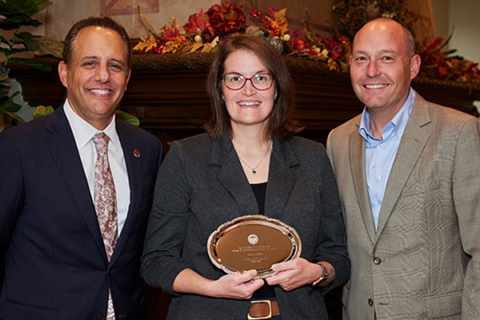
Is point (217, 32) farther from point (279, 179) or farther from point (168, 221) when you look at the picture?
point (168, 221)

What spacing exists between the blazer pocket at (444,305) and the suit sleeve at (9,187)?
59.1 inches

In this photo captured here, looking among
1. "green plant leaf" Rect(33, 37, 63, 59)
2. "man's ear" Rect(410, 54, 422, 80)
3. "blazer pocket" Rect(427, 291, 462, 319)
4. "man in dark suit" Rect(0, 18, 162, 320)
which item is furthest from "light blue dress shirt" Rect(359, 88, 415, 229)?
"green plant leaf" Rect(33, 37, 63, 59)

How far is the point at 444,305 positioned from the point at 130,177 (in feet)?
4.12

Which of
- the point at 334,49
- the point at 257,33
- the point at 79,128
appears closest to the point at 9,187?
the point at 79,128

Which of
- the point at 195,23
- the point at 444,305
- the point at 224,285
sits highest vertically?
the point at 195,23

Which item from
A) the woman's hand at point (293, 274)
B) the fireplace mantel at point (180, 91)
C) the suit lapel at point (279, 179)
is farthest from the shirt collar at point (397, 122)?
the fireplace mantel at point (180, 91)

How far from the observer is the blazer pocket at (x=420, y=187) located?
81.7 inches

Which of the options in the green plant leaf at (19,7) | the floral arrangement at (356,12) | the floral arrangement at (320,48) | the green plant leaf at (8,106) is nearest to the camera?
the green plant leaf at (19,7)

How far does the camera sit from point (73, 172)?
203 centimetres

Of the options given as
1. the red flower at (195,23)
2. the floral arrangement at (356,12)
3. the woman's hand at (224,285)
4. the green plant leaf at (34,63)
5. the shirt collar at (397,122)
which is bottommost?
the woman's hand at (224,285)

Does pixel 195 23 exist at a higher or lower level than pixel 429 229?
higher

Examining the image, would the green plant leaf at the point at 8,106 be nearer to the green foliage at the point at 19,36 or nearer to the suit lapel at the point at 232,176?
the green foliage at the point at 19,36

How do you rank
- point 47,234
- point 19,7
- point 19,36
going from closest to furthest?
1. point 47,234
2. point 19,7
3. point 19,36

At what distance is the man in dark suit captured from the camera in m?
1.99
